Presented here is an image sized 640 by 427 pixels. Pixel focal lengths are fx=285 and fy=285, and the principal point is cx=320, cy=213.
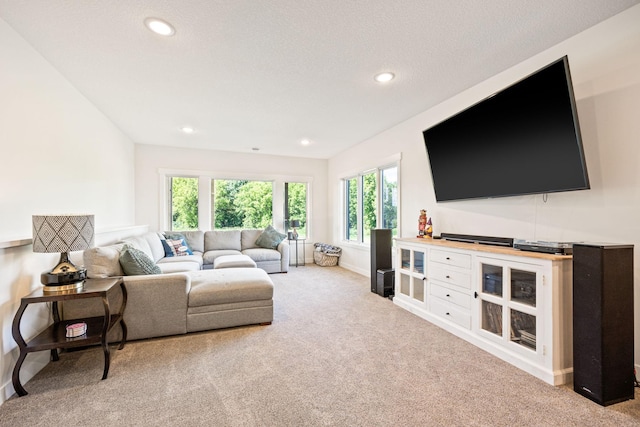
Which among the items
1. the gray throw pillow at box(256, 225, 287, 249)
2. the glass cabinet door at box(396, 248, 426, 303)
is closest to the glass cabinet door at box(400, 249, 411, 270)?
the glass cabinet door at box(396, 248, 426, 303)

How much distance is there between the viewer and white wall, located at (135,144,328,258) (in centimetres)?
539

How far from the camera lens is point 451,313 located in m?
2.73

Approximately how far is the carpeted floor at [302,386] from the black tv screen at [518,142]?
1.42m

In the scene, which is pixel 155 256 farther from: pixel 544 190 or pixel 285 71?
pixel 544 190

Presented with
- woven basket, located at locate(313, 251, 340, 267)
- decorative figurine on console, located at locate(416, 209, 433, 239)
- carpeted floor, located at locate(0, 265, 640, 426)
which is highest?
decorative figurine on console, located at locate(416, 209, 433, 239)

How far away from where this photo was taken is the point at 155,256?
4230mm

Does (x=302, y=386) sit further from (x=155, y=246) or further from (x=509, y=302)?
(x=155, y=246)

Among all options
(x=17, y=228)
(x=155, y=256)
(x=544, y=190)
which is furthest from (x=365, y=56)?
(x=155, y=256)

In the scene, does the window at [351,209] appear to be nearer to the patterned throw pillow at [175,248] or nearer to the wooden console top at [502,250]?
the wooden console top at [502,250]

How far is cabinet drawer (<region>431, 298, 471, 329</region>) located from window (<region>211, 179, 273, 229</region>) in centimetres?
422

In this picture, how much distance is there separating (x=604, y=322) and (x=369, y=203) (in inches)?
149

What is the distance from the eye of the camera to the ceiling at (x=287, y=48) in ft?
6.11

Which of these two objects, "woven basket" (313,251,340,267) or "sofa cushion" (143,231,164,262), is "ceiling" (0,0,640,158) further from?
"woven basket" (313,251,340,267)

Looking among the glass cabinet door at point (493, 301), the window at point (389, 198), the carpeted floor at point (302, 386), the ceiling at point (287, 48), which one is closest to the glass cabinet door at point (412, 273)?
the carpeted floor at point (302, 386)
